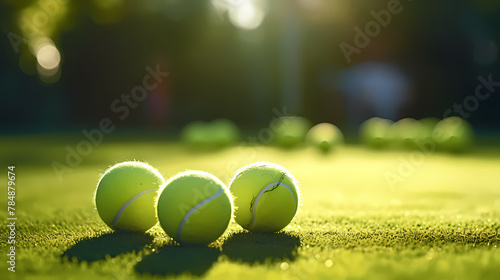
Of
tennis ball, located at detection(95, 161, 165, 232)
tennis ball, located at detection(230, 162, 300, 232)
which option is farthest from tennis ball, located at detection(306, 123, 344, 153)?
tennis ball, located at detection(95, 161, 165, 232)

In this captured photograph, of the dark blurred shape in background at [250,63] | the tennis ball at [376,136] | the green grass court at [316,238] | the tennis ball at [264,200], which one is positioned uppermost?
the dark blurred shape in background at [250,63]

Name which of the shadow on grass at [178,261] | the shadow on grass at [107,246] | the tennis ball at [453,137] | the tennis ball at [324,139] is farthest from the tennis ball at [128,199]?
the tennis ball at [453,137]

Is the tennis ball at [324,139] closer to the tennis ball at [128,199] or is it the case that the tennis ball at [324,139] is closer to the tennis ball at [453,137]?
the tennis ball at [453,137]

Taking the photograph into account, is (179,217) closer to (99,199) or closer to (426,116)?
(99,199)

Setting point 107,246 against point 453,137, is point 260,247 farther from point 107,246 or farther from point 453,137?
point 453,137

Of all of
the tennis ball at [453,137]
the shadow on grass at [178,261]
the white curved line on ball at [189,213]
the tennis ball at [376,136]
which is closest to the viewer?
the shadow on grass at [178,261]

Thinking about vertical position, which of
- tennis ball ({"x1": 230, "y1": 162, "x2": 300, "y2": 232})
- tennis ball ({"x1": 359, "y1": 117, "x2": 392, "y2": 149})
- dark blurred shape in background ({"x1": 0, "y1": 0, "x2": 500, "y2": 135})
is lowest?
tennis ball ({"x1": 230, "y1": 162, "x2": 300, "y2": 232})

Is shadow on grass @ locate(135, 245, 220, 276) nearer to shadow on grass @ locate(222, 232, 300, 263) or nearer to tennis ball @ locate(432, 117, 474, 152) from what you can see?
shadow on grass @ locate(222, 232, 300, 263)

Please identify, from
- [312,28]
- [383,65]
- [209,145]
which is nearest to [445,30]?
[383,65]
